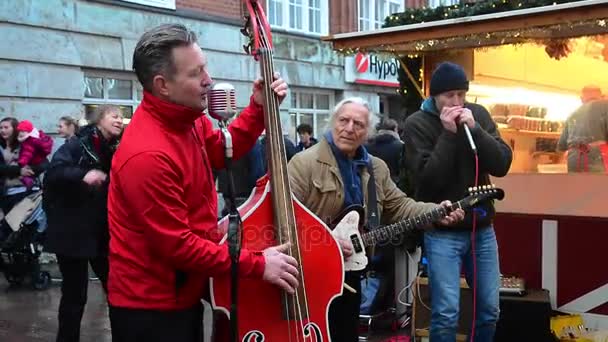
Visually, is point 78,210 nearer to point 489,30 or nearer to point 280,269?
point 280,269

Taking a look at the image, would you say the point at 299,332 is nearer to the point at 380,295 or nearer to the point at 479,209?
the point at 479,209

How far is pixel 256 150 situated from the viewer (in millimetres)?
7617

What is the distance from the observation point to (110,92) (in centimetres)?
1198

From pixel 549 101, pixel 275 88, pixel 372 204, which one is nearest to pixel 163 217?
pixel 275 88

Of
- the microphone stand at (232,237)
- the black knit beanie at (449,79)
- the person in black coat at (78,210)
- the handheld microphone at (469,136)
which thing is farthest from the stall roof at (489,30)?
the microphone stand at (232,237)

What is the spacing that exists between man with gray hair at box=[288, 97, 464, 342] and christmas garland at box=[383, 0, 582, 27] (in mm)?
2641

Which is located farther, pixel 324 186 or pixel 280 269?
pixel 324 186

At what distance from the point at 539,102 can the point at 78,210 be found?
15.9ft

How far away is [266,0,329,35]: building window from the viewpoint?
15.2m

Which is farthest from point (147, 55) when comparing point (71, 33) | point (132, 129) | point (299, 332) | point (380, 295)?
point (71, 33)

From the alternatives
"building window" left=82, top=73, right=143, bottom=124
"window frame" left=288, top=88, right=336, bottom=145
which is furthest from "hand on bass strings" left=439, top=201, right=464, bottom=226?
"window frame" left=288, top=88, right=336, bottom=145

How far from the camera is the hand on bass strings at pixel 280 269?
8.25 feet

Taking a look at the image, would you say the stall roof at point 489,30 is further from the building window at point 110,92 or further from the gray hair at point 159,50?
the building window at point 110,92

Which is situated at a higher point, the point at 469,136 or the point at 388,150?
the point at 469,136
